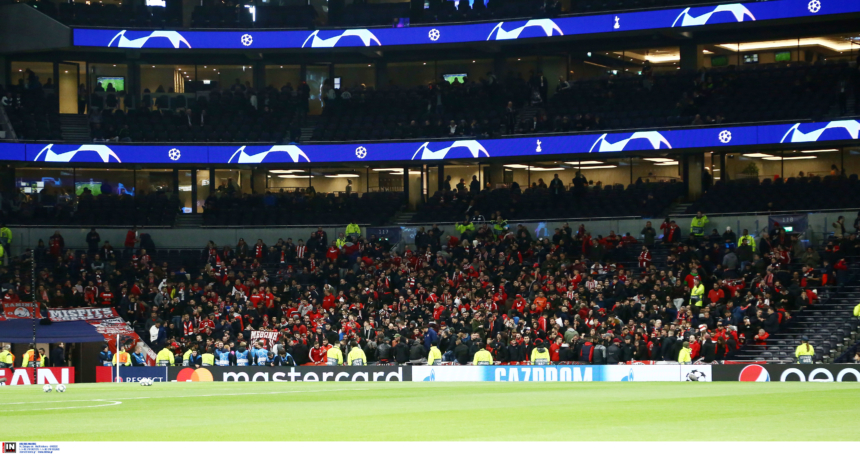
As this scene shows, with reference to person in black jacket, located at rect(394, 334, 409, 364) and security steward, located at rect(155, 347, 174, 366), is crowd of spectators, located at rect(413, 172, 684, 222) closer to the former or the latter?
person in black jacket, located at rect(394, 334, 409, 364)

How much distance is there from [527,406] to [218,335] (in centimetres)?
1912

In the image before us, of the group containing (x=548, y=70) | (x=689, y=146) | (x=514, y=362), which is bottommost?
(x=514, y=362)

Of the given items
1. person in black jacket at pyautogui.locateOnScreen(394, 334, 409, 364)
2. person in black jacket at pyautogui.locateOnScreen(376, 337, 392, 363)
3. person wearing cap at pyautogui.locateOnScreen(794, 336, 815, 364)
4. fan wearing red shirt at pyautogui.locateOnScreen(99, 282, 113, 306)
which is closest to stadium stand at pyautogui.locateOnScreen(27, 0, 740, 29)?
fan wearing red shirt at pyautogui.locateOnScreen(99, 282, 113, 306)

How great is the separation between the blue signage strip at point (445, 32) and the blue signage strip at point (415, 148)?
4183 millimetres

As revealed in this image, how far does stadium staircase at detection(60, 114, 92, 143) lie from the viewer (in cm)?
4519

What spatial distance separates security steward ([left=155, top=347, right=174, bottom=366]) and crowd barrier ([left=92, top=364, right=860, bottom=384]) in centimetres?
101

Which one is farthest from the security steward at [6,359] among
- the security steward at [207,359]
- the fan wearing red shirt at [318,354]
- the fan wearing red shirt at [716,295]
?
the fan wearing red shirt at [716,295]

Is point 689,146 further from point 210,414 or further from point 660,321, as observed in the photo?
point 210,414

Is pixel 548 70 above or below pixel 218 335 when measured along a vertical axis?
above

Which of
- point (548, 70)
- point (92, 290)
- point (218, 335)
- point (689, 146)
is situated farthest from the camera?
point (548, 70)

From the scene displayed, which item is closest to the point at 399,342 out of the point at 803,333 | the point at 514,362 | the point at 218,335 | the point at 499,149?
the point at 514,362

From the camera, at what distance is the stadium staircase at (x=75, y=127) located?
45.2m

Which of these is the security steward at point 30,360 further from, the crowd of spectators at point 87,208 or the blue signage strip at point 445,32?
the blue signage strip at point 445,32

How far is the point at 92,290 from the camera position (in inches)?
1421
